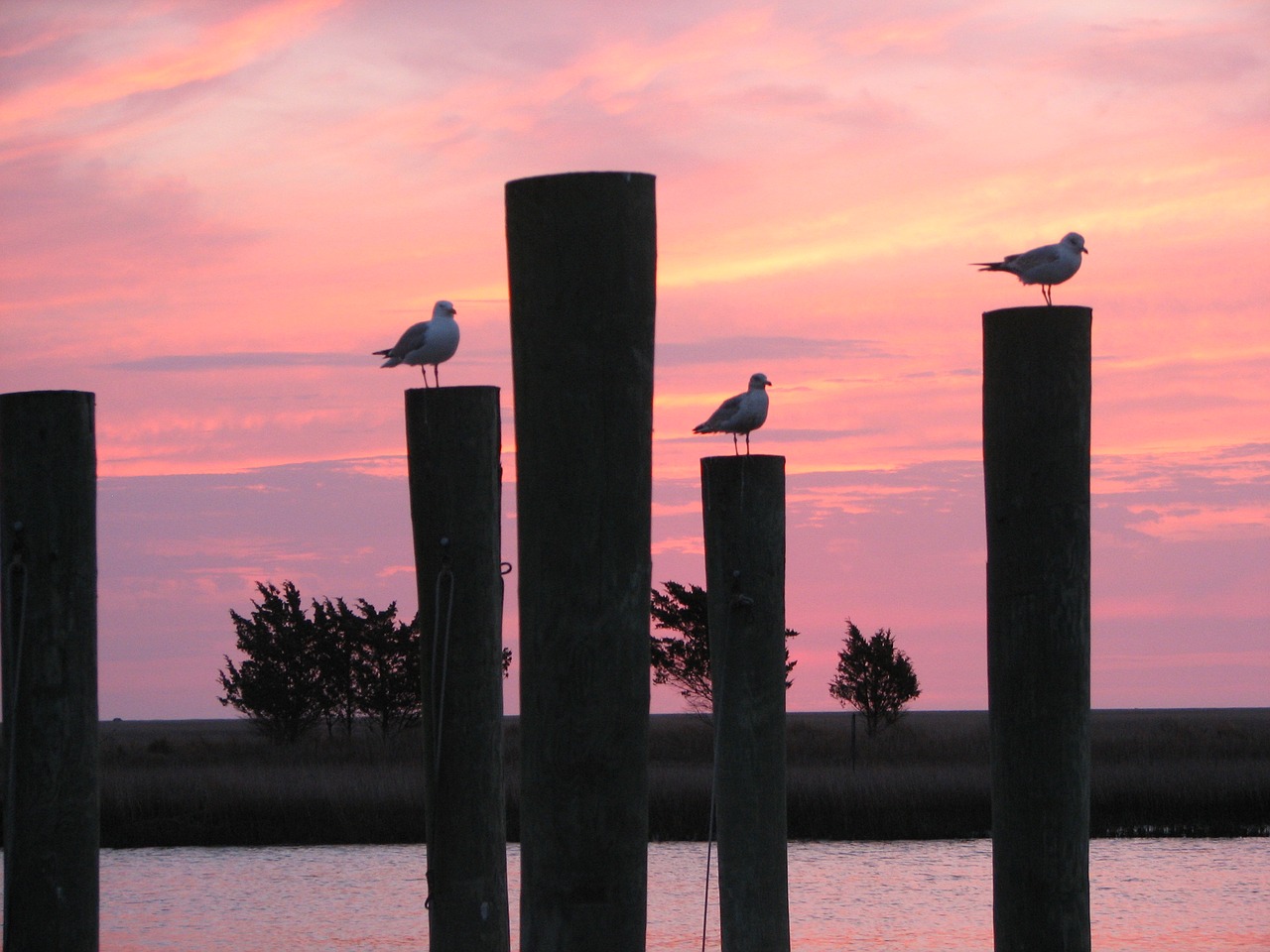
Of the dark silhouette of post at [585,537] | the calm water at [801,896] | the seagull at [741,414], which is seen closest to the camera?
the dark silhouette of post at [585,537]

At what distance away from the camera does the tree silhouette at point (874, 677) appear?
5100 centimetres

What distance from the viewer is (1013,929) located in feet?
20.4

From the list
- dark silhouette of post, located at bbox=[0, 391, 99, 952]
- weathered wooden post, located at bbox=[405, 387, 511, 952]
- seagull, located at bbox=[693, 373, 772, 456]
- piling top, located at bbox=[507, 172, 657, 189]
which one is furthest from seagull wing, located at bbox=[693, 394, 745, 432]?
piling top, located at bbox=[507, 172, 657, 189]

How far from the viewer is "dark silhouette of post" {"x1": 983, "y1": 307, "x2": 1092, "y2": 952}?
→ 6.07 metres

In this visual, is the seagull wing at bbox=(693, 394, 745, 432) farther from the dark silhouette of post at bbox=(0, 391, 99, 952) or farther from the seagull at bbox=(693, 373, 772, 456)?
the dark silhouette of post at bbox=(0, 391, 99, 952)

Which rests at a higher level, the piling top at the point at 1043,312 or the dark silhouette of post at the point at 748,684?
the piling top at the point at 1043,312

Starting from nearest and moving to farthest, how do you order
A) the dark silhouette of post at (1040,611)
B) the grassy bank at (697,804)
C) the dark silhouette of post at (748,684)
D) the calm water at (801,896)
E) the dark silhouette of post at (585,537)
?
the dark silhouette of post at (585,537) → the dark silhouette of post at (1040,611) → the dark silhouette of post at (748,684) → the calm water at (801,896) → the grassy bank at (697,804)

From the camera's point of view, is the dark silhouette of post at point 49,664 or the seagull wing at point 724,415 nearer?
the dark silhouette of post at point 49,664

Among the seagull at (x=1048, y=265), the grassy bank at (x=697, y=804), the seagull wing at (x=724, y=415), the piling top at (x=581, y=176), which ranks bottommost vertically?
the grassy bank at (x=697, y=804)

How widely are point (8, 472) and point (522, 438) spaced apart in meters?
4.17

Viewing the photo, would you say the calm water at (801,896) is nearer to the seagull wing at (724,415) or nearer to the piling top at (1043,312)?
the seagull wing at (724,415)

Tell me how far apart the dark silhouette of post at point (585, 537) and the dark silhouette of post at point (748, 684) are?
549cm

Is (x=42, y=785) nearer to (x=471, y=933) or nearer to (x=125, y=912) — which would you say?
(x=471, y=933)

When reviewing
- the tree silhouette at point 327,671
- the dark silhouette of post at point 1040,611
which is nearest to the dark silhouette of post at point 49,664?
the dark silhouette of post at point 1040,611
